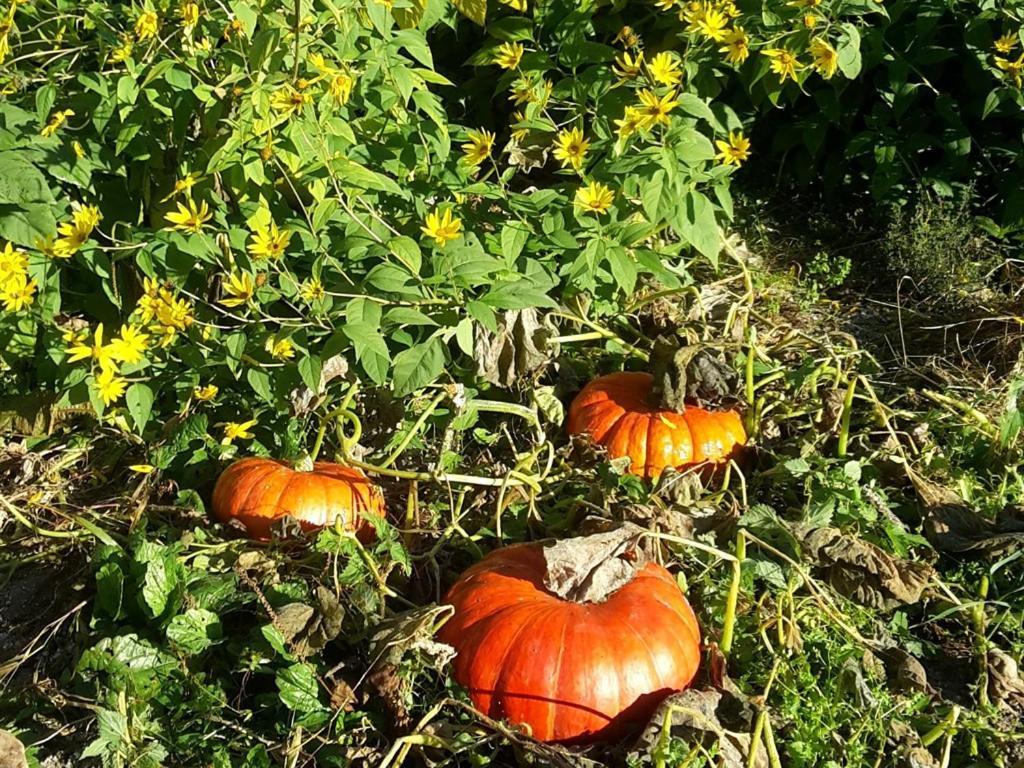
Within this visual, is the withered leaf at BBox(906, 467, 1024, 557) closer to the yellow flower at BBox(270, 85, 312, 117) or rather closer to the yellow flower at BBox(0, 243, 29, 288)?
the yellow flower at BBox(270, 85, 312, 117)

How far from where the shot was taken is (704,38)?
139 inches

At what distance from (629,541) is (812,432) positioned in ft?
3.55

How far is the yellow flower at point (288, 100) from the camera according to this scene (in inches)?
102

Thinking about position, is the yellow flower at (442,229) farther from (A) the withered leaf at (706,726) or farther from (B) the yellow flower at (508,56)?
(A) the withered leaf at (706,726)

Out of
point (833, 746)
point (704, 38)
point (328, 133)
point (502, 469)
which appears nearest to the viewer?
point (833, 746)

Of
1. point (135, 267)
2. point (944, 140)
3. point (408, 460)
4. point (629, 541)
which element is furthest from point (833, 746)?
point (944, 140)

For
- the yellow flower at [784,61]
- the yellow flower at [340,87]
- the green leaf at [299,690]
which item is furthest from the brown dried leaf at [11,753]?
the yellow flower at [784,61]

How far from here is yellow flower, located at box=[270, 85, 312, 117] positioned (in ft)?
8.46

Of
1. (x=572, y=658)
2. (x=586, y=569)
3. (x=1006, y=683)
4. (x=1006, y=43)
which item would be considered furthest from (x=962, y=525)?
(x=1006, y=43)

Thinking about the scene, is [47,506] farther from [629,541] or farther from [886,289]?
[886,289]

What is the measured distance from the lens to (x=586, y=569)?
240 centimetres

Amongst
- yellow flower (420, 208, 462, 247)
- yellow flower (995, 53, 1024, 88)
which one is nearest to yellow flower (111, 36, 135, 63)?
yellow flower (420, 208, 462, 247)

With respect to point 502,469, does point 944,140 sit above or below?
above

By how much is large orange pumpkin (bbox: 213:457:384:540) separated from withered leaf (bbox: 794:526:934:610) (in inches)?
45.3
